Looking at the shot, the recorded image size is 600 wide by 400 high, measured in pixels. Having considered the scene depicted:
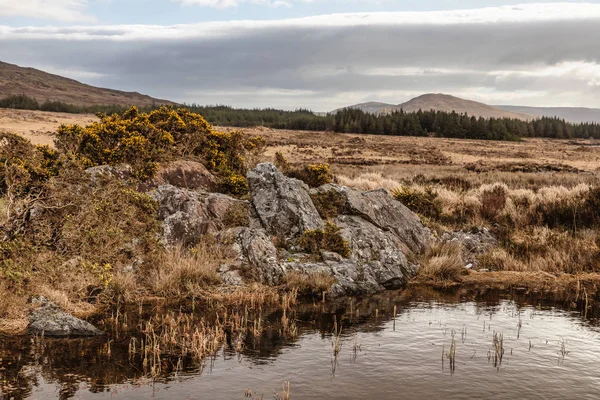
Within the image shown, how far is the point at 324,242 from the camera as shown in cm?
1728

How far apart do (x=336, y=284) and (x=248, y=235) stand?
3124mm

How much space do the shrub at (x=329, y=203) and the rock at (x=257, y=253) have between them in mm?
2564

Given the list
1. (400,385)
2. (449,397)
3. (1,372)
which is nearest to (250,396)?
(400,385)

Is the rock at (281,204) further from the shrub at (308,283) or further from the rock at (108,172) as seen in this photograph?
the rock at (108,172)

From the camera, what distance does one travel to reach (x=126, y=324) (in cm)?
1261

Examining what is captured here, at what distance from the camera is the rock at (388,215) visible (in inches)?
766

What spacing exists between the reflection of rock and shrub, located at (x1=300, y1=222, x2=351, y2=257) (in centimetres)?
489

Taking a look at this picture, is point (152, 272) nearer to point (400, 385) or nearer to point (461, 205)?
point (400, 385)

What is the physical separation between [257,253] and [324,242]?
222cm

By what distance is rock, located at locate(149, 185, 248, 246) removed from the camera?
17.1m

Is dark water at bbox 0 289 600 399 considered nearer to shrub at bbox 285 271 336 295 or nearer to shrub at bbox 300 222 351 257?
shrub at bbox 285 271 336 295

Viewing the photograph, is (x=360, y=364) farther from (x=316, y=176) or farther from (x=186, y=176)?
(x=316, y=176)

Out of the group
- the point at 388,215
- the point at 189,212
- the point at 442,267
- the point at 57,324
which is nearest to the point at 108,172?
the point at 189,212

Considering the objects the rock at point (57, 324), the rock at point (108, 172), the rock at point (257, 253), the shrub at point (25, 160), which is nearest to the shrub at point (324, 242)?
the rock at point (257, 253)
